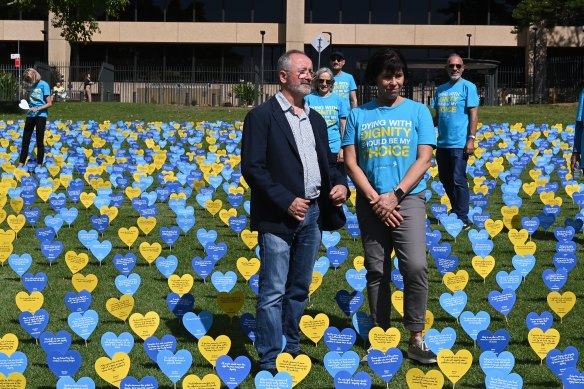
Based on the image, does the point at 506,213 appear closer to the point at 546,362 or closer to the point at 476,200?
the point at 476,200

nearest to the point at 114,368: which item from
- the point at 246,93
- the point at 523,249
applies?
the point at 523,249

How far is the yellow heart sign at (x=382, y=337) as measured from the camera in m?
5.83

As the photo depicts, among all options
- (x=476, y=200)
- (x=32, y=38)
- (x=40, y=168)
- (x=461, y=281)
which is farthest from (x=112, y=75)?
(x=461, y=281)

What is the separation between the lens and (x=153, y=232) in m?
10.4

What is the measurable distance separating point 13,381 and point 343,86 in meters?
6.49

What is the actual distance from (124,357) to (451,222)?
196 inches

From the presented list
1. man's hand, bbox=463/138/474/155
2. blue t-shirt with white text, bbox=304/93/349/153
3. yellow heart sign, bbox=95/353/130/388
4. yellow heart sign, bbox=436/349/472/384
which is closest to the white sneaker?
yellow heart sign, bbox=436/349/472/384

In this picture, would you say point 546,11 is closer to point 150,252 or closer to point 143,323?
point 150,252

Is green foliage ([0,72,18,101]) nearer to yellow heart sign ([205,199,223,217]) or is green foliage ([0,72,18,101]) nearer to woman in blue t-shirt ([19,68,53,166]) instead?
woman in blue t-shirt ([19,68,53,166])

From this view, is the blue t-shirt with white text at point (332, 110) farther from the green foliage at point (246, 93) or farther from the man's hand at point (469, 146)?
the green foliage at point (246, 93)

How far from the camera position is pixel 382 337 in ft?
19.2

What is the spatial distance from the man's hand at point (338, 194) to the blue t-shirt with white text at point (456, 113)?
4.46m

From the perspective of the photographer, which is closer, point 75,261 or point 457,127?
point 75,261

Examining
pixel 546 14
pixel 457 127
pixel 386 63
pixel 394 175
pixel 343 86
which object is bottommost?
pixel 394 175
